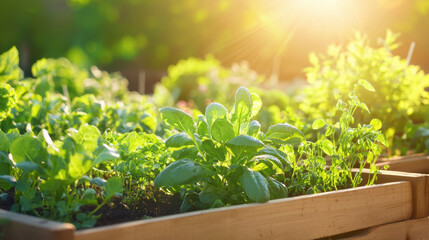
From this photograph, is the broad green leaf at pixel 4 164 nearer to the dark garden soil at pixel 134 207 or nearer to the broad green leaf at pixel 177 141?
the dark garden soil at pixel 134 207

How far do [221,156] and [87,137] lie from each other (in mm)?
443

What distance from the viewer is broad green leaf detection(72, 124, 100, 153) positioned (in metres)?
1.45

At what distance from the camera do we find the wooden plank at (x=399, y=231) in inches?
68.8

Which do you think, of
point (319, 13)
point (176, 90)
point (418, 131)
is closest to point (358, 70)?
point (418, 131)

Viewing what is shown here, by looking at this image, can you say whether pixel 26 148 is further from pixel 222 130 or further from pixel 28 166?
pixel 222 130

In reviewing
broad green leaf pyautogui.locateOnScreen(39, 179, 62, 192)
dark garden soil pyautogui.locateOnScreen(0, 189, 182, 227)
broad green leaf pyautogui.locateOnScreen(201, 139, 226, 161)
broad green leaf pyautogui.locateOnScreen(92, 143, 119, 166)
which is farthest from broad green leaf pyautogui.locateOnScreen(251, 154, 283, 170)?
broad green leaf pyautogui.locateOnScreen(39, 179, 62, 192)

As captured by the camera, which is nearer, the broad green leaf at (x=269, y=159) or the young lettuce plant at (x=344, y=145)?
the broad green leaf at (x=269, y=159)

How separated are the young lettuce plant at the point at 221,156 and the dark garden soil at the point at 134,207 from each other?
76mm

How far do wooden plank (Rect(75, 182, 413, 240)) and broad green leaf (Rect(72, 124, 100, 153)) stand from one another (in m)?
0.32

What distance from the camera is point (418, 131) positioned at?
2.97 m

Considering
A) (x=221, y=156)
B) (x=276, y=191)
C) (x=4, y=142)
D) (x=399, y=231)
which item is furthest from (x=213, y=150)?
(x=399, y=231)

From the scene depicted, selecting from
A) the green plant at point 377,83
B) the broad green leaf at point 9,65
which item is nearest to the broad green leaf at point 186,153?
the broad green leaf at point 9,65

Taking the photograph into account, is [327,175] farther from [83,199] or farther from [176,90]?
[176,90]

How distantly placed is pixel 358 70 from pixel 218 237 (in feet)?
6.02
